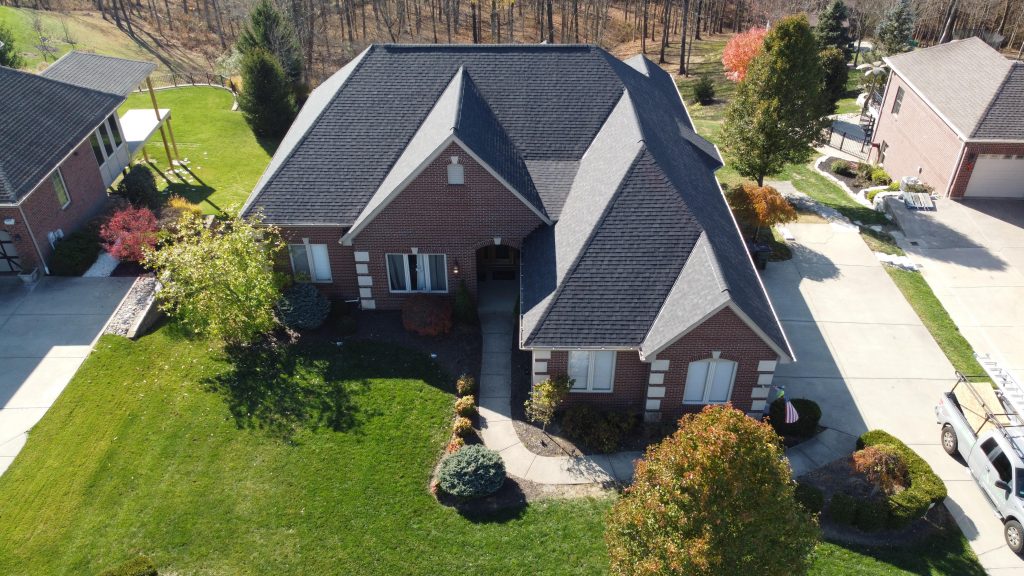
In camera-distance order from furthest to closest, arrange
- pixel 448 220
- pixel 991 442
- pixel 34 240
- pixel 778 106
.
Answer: pixel 778 106
pixel 34 240
pixel 448 220
pixel 991 442

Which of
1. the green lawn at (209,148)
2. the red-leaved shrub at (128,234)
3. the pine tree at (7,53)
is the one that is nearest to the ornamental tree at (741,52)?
the green lawn at (209,148)

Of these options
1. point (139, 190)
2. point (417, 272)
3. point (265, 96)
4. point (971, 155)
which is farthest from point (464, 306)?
point (971, 155)

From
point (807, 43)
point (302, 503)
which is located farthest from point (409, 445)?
point (807, 43)

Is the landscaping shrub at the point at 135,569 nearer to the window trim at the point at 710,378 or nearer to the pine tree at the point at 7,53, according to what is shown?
the window trim at the point at 710,378

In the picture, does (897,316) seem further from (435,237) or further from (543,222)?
(435,237)

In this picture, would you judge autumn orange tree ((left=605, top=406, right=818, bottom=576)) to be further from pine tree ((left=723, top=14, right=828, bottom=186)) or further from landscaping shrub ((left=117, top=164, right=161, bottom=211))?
landscaping shrub ((left=117, top=164, right=161, bottom=211))

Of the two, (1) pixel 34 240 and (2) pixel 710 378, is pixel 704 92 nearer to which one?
(2) pixel 710 378

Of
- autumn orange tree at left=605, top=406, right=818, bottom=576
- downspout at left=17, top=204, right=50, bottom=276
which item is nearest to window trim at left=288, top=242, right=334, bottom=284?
downspout at left=17, top=204, right=50, bottom=276
